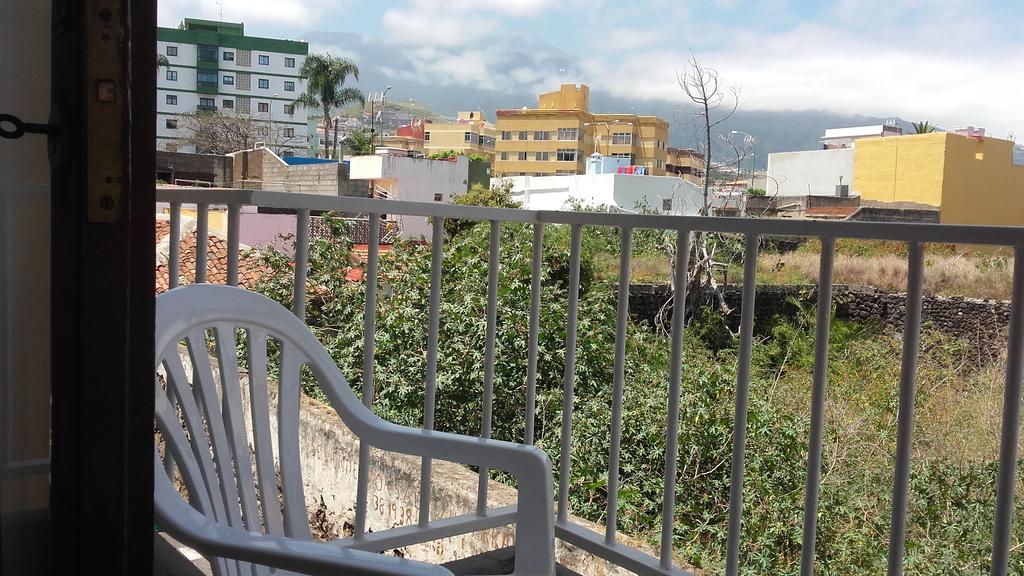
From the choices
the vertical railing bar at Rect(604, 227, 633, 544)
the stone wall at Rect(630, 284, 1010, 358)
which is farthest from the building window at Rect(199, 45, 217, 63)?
the vertical railing bar at Rect(604, 227, 633, 544)

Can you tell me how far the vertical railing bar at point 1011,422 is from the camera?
1.46m

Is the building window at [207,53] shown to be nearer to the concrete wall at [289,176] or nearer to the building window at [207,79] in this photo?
the building window at [207,79]

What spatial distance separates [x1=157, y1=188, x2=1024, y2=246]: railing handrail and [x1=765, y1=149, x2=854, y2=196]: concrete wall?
109 ft

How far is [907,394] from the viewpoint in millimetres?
1602

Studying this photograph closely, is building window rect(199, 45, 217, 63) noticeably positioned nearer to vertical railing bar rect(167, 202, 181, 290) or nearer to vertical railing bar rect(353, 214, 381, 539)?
vertical railing bar rect(167, 202, 181, 290)

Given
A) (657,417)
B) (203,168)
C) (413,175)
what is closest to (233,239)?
(657,417)

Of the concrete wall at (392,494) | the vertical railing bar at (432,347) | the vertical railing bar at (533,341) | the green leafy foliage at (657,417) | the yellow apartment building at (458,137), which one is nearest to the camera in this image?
the vertical railing bar at (432,347)

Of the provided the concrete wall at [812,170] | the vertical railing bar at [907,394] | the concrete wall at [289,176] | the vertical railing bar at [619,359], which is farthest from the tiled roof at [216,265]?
the concrete wall at [812,170]

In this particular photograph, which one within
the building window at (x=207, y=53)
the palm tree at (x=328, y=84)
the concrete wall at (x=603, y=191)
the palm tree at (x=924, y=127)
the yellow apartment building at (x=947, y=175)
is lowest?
the concrete wall at (x=603, y=191)

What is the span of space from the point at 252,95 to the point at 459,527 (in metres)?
85.0

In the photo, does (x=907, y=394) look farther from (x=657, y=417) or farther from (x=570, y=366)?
(x=657, y=417)

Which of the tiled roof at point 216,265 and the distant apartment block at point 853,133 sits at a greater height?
the distant apartment block at point 853,133

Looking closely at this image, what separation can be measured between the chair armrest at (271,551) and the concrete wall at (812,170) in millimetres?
34531

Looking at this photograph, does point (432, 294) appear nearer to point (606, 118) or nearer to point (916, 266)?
point (916, 266)
